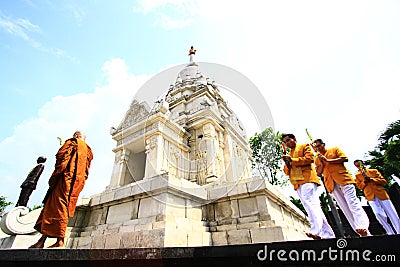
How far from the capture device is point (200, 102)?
14.2m

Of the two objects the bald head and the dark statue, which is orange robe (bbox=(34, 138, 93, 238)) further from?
the dark statue

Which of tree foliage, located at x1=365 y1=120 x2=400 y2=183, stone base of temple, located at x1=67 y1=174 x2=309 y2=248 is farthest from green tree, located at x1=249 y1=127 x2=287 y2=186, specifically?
stone base of temple, located at x1=67 y1=174 x2=309 y2=248

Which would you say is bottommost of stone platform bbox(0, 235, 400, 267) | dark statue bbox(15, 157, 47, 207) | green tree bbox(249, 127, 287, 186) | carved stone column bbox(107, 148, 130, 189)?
stone platform bbox(0, 235, 400, 267)

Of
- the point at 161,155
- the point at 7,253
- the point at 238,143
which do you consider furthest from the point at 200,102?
the point at 7,253

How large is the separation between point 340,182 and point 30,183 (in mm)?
8764

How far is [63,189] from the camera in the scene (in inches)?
142

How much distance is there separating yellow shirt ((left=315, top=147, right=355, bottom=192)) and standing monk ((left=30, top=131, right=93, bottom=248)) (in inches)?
192

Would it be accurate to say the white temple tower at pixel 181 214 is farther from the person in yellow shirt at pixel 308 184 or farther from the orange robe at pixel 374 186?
the orange robe at pixel 374 186

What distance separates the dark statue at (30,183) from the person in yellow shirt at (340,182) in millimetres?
8409

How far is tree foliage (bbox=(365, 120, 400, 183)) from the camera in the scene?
12.0m

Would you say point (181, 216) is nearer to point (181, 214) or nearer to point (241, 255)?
point (181, 214)

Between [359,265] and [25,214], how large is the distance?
692cm

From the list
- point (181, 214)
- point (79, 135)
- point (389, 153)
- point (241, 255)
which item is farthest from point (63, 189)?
point (389, 153)

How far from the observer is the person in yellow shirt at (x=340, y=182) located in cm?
362
